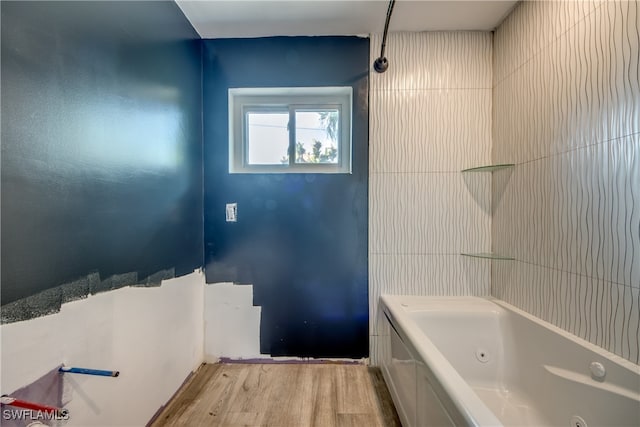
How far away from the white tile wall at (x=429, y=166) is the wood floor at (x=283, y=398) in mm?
317

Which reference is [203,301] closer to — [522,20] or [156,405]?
[156,405]

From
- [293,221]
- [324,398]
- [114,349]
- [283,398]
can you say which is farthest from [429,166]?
[114,349]

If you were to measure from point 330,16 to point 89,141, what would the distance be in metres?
1.48

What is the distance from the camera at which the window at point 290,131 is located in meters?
1.97

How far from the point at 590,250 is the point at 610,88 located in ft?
2.11

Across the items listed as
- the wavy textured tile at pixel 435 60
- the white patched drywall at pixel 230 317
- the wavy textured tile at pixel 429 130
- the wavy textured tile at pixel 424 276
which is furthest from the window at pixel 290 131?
the white patched drywall at pixel 230 317

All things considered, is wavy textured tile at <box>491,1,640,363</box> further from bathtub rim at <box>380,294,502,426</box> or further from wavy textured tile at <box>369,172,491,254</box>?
bathtub rim at <box>380,294,502,426</box>

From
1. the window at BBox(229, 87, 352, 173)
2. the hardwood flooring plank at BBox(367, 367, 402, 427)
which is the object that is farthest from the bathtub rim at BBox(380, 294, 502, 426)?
the window at BBox(229, 87, 352, 173)

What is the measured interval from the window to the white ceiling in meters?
0.40

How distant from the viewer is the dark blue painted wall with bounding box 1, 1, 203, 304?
0.74 meters

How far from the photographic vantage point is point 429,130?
1.83 m

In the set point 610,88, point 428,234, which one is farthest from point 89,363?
point 610,88

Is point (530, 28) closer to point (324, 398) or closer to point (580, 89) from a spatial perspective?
point (580, 89)

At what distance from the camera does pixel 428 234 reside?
1.85m
